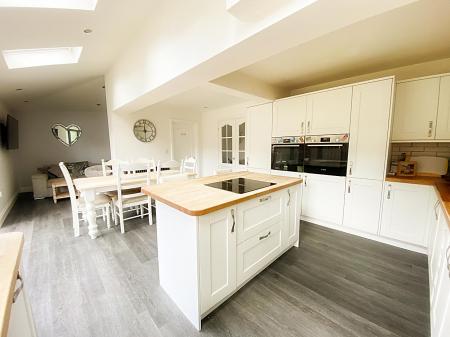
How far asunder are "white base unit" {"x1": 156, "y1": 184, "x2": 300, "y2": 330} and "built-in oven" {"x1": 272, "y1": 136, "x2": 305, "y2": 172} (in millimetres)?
1469

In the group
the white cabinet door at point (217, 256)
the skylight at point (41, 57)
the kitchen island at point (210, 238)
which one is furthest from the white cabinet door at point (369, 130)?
the skylight at point (41, 57)

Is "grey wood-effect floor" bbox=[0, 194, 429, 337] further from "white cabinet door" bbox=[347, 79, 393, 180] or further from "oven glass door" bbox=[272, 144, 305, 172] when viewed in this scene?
"oven glass door" bbox=[272, 144, 305, 172]

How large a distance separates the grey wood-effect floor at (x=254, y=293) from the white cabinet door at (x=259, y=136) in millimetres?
1705

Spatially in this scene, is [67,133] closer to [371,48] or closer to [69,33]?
[69,33]

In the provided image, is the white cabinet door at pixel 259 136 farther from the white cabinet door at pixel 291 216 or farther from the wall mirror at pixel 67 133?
the wall mirror at pixel 67 133

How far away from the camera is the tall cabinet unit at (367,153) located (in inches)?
95.1

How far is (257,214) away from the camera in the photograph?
1.73 metres

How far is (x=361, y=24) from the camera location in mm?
1733

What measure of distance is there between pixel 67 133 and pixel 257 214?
7.31 m

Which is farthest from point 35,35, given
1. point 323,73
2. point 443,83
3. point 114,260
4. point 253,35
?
point 443,83

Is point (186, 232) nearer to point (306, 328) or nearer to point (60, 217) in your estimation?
point (306, 328)

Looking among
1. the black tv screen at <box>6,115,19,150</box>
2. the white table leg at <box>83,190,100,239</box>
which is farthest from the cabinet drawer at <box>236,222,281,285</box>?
the black tv screen at <box>6,115,19,150</box>

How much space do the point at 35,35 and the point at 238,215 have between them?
2875 millimetres

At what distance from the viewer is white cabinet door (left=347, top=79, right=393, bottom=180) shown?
240 centimetres
